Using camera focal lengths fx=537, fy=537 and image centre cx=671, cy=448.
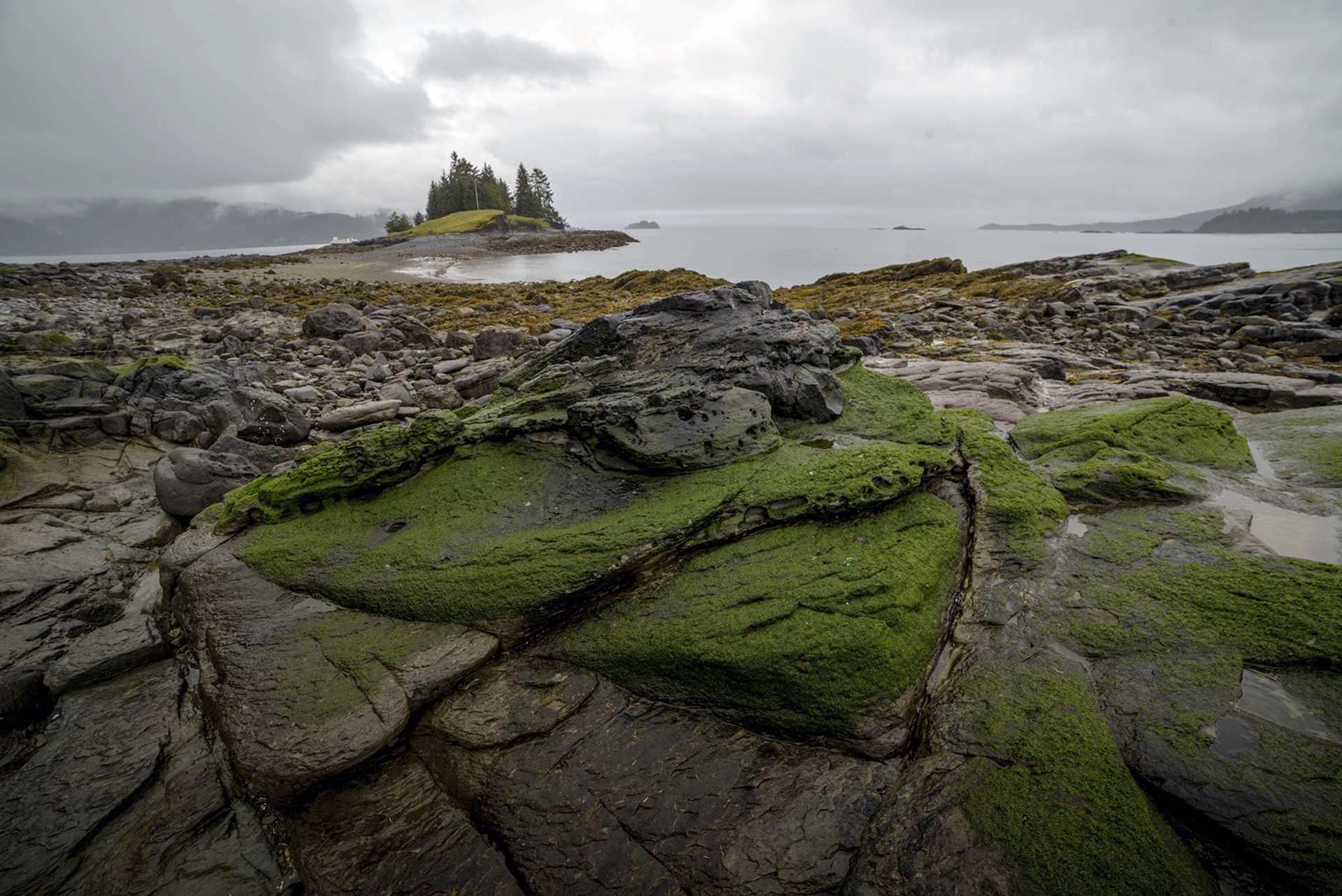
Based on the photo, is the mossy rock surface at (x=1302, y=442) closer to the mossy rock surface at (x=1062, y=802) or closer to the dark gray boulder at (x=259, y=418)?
the mossy rock surface at (x=1062, y=802)

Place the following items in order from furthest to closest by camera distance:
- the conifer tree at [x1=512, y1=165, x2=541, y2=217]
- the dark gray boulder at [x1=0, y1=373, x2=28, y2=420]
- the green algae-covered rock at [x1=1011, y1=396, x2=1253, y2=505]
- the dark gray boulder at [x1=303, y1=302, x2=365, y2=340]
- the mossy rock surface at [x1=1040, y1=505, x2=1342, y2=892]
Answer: the conifer tree at [x1=512, y1=165, x2=541, y2=217]
the dark gray boulder at [x1=303, y1=302, x2=365, y2=340]
the dark gray boulder at [x1=0, y1=373, x2=28, y2=420]
the green algae-covered rock at [x1=1011, y1=396, x2=1253, y2=505]
the mossy rock surface at [x1=1040, y1=505, x2=1342, y2=892]

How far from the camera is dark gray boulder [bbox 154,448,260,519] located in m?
7.00

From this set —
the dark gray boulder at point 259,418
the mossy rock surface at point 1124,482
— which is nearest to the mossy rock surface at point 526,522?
the mossy rock surface at point 1124,482

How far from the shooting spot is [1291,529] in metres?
5.41

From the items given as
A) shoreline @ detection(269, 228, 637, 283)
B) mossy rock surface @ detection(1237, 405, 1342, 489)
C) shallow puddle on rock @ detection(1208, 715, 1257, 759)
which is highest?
shoreline @ detection(269, 228, 637, 283)

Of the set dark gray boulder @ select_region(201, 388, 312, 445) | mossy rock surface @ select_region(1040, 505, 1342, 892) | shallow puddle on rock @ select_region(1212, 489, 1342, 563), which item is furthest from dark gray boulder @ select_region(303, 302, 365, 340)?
shallow puddle on rock @ select_region(1212, 489, 1342, 563)

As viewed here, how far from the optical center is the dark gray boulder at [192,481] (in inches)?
275

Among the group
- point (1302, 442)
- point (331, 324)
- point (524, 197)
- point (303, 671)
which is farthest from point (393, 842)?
point (524, 197)

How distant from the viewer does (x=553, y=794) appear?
11.3ft

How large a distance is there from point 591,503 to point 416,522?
6.08 ft

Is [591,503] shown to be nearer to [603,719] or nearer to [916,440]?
[603,719]

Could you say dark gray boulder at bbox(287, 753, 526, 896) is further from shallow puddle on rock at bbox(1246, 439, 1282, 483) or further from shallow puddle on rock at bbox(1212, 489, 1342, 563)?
shallow puddle on rock at bbox(1246, 439, 1282, 483)

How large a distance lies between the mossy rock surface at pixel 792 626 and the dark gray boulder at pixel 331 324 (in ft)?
56.6

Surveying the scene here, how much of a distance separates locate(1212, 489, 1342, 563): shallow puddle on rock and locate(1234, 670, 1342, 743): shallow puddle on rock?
7.18ft
